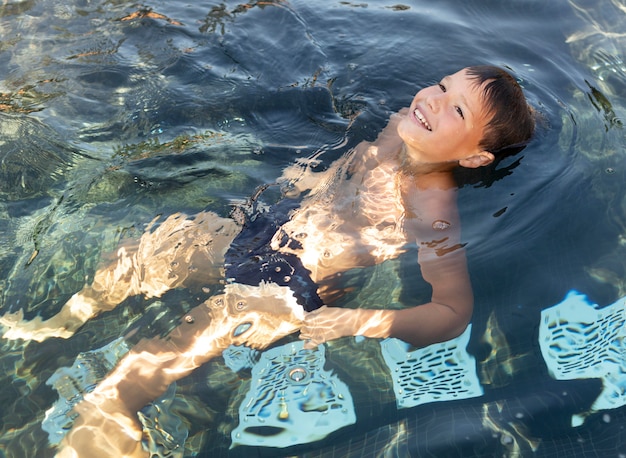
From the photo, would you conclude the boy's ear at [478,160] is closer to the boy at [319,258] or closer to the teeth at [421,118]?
the boy at [319,258]

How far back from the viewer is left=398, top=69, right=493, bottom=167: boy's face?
360cm

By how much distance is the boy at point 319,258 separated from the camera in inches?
115

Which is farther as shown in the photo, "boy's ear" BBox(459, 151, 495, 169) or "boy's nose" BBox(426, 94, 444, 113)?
"boy's ear" BBox(459, 151, 495, 169)

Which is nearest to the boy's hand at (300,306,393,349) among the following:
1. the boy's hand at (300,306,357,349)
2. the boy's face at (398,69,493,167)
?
the boy's hand at (300,306,357,349)

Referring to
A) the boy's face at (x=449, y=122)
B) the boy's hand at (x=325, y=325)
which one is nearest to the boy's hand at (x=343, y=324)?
the boy's hand at (x=325, y=325)

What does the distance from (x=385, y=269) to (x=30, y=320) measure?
70.0 inches

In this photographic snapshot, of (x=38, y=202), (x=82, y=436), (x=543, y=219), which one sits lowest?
(x=82, y=436)

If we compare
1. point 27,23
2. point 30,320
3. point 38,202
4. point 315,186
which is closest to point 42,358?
point 30,320

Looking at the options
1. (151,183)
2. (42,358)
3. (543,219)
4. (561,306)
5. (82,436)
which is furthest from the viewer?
(151,183)

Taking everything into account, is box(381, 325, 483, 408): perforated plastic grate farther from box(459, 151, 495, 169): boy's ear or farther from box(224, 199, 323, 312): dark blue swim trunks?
box(459, 151, 495, 169): boy's ear

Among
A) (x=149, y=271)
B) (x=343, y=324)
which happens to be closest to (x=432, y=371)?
(x=343, y=324)

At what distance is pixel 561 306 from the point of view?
10.5ft

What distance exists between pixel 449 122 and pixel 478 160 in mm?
330

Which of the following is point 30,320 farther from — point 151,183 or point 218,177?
point 218,177
